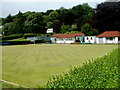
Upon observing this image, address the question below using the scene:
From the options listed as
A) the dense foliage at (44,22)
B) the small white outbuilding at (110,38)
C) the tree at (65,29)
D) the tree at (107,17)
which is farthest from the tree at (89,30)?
the dense foliage at (44,22)

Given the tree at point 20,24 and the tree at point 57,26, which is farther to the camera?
the tree at point 20,24

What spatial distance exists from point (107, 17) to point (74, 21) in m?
17.0

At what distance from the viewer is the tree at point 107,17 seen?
49.3 metres

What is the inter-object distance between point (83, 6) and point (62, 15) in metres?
14.8

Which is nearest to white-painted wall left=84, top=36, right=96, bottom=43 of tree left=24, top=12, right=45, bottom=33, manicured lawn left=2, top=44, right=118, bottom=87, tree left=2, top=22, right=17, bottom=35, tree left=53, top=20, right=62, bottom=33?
tree left=53, top=20, right=62, bottom=33

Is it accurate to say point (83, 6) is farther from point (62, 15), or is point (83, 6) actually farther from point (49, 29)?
point (49, 29)

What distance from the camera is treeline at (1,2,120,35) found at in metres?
49.7

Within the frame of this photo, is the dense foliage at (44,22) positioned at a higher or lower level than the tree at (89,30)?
higher

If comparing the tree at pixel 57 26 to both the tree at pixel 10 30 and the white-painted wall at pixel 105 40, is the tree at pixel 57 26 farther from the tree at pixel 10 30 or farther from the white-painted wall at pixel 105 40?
the white-painted wall at pixel 105 40

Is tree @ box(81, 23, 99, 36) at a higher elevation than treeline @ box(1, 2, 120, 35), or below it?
below

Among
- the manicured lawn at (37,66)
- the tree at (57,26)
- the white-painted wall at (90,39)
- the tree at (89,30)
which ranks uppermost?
the tree at (57,26)

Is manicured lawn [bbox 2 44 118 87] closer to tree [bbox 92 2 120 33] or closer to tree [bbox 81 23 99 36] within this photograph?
tree [bbox 81 23 99 36]

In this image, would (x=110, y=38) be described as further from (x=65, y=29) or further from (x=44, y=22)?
(x=44, y=22)

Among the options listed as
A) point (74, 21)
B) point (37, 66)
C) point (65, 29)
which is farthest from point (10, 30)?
point (37, 66)
